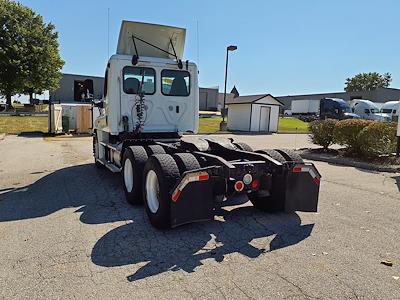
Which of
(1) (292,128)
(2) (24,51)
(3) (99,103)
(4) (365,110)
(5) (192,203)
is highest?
(2) (24,51)

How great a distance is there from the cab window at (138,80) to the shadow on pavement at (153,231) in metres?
2.25

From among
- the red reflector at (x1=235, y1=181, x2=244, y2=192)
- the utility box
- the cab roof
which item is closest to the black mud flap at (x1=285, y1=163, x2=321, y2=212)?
the red reflector at (x1=235, y1=181, x2=244, y2=192)

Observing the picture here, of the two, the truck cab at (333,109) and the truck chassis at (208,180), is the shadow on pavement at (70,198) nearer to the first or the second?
the truck chassis at (208,180)

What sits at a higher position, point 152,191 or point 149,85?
point 149,85

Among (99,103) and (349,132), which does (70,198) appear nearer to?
(99,103)

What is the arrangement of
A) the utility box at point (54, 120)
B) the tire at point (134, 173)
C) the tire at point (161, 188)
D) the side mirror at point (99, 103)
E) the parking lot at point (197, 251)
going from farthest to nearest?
the utility box at point (54, 120) → the side mirror at point (99, 103) → the tire at point (134, 173) → the tire at point (161, 188) → the parking lot at point (197, 251)

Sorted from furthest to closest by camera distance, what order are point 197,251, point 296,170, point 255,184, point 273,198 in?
point 273,198 → point 296,170 → point 255,184 → point 197,251

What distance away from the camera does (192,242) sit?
429 centimetres

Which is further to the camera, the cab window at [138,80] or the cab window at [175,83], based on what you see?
the cab window at [175,83]

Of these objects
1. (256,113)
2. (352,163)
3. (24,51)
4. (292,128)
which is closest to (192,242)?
(352,163)

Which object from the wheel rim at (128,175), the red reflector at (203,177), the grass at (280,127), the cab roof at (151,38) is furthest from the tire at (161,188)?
the grass at (280,127)

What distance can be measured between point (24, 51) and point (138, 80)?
39.0 m

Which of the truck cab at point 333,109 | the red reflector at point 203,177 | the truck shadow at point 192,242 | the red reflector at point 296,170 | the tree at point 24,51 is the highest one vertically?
the tree at point 24,51

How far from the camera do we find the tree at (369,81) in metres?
95.6
